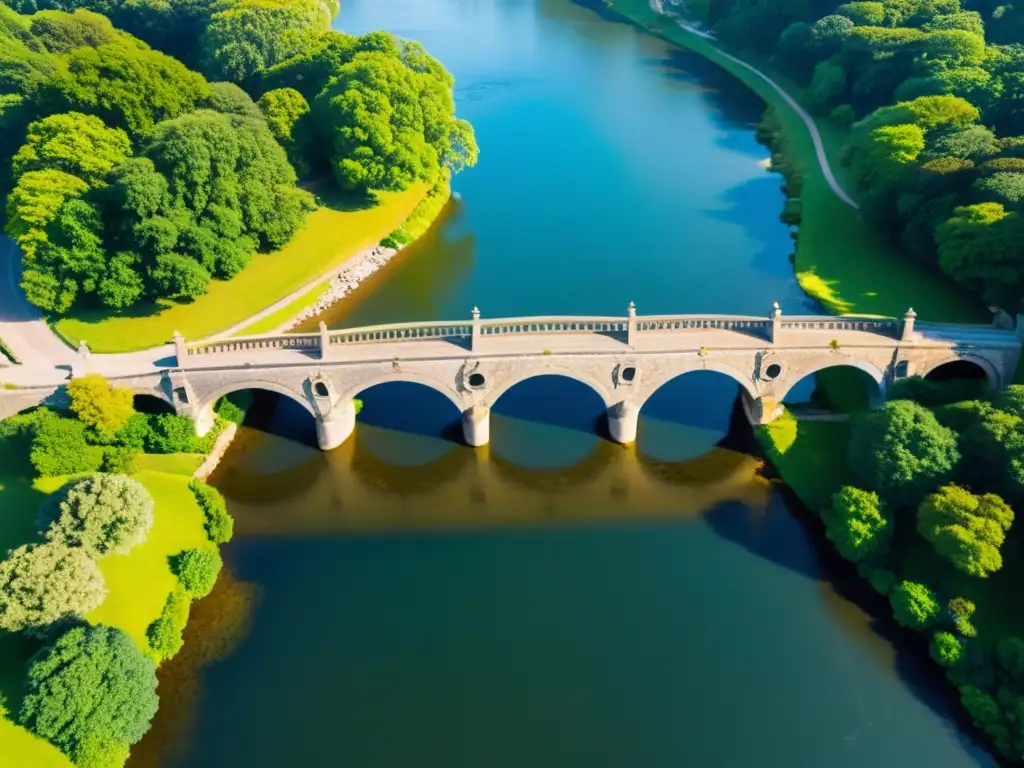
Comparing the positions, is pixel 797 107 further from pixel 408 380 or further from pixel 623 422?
pixel 408 380

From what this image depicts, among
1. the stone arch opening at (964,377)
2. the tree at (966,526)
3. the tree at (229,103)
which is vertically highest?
the tree at (229,103)

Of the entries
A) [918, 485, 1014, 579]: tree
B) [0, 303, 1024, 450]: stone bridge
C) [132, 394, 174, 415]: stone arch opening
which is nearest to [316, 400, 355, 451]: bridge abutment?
[0, 303, 1024, 450]: stone bridge

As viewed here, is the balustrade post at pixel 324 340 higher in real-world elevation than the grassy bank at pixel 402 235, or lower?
higher

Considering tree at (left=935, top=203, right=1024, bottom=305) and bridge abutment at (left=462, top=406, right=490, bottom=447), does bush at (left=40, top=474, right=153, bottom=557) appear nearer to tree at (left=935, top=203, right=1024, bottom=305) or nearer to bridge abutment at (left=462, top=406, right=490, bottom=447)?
bridge abutment at (left=462, top=406, right=490, bottom=447)

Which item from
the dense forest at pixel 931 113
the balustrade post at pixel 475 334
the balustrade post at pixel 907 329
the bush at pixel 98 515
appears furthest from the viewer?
the dense forest at pixel 931 113

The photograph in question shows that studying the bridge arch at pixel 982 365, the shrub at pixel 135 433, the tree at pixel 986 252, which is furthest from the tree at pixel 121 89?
the bridge arch at pixel 982 365

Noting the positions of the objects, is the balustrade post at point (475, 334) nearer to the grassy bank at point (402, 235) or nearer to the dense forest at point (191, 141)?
the grassy bank at point (402, 235)

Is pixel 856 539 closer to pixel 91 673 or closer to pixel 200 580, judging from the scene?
pixel 200 580

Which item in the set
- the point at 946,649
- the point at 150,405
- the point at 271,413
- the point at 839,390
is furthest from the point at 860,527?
the point at 150,405
